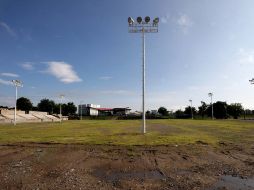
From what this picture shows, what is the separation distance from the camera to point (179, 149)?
1783 centimetres

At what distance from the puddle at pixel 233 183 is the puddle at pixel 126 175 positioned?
7.11 ft

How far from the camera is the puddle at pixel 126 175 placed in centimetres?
1091

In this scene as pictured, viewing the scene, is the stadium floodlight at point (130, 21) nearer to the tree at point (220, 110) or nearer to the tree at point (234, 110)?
the tree at point (220, 110)

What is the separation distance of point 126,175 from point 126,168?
131 centimetres

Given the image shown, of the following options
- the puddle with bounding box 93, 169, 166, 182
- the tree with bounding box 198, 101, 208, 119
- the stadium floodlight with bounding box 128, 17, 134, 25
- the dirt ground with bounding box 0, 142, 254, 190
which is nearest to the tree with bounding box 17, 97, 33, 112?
the tree with bounding box 198, 101, 208, 119

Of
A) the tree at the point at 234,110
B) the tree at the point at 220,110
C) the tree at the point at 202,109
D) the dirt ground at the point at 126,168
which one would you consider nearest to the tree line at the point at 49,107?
the tree at the point at 202,109

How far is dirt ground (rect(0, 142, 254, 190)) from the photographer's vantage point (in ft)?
32.9

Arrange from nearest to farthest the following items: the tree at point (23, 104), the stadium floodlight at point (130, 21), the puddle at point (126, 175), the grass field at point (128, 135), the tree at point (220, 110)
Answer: the puddle at point (126, 175) → the grass field at point (128, 135) → the stadium floodlight at point (130, 21) → the tree at point (220, 110) → the tree at point (23, 104)

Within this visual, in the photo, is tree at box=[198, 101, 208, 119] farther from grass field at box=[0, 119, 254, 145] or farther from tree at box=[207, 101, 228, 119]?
grass field at box=[0, 119, 254, 145]

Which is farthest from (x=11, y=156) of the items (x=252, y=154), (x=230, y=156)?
(x=252, y=154)

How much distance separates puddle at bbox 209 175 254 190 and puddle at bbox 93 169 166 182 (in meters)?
2.17

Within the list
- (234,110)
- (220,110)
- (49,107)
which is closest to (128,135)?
(220,110)

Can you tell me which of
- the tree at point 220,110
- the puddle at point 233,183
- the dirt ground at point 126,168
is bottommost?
the puddle at point 233,183

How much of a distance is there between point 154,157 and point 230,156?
4.47 meters
